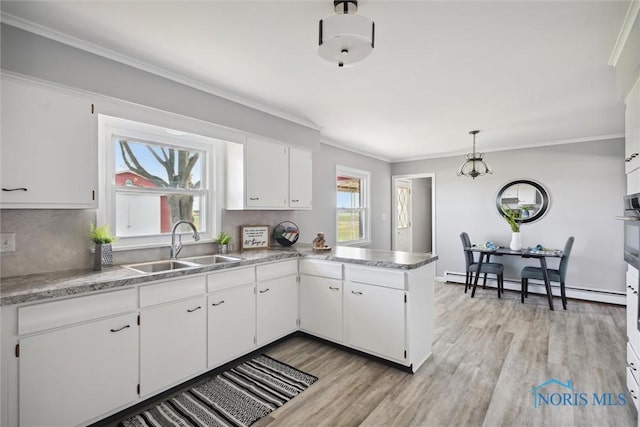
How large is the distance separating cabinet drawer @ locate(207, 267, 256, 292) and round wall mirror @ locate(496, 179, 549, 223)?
458 centimetres

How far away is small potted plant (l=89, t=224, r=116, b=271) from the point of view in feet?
7.02

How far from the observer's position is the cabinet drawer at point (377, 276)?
2.47 metres

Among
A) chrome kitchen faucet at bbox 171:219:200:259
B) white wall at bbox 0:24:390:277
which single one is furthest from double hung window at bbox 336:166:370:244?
chrome kitchen faucet at bbox 171:219:200:259

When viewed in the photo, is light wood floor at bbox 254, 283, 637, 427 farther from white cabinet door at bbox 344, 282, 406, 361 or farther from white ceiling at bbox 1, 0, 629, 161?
white ceiling at bbox 1, 0, 629, 161

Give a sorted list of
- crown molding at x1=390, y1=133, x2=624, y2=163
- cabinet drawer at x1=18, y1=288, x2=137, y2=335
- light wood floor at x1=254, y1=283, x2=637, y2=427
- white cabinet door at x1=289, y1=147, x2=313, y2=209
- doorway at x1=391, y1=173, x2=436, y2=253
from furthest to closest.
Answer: doorway at x1=391, y1=173, x2=436, y2=253, crown molding at x1=390, y1=133, x2=624, y2=163, white cabinet door at x1=289, y1=147, x2=313, y2=209, light wood floor at x1=254, y1=283, x2=637, y2=427, cabinet drawer at x1=18, y1=288, x2=137, y2=335

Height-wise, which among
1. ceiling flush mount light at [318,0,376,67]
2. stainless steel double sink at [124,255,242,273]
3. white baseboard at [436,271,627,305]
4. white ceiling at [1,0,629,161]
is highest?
white ceiling at [1,0,629,161]

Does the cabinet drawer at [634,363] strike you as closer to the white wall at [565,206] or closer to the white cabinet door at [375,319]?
the white cabinet door at [375,319]

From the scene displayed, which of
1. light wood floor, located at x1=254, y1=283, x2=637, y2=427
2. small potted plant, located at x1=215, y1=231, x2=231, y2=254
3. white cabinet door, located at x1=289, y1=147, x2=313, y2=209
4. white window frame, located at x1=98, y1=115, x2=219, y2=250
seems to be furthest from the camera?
white cabinet door, located at x1=289, y1=147, x2=313, y2=209

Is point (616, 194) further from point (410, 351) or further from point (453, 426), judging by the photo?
point (453, 426)

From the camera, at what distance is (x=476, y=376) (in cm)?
245

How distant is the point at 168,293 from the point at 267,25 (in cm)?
190

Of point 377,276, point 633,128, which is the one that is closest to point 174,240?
point 377,276

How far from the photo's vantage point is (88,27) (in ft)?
6.34

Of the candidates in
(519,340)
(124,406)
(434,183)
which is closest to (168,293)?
(124,406)
